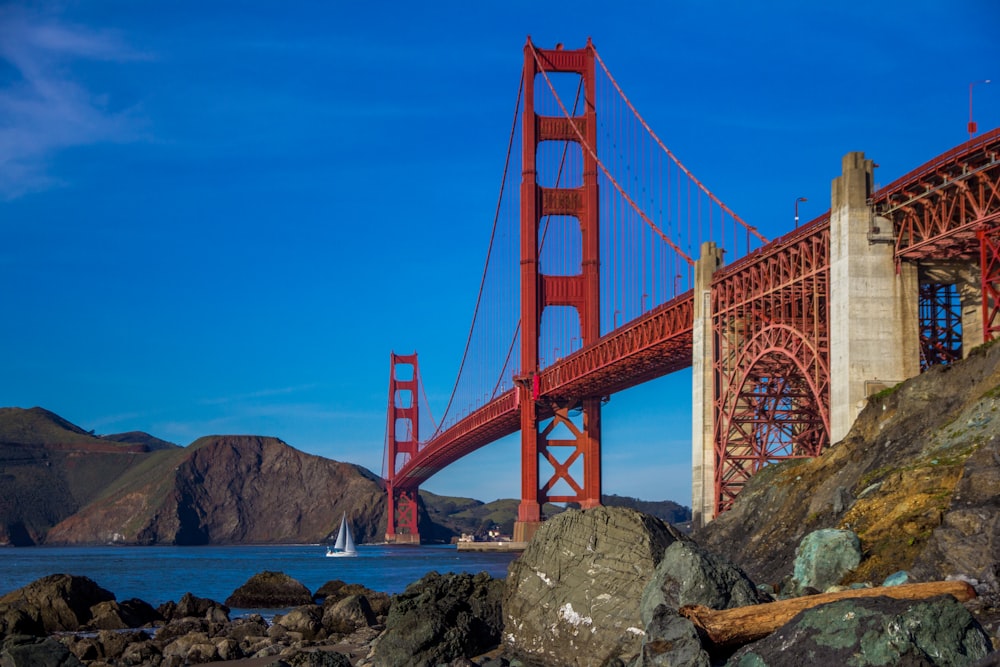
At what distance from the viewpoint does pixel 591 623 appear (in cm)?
1502

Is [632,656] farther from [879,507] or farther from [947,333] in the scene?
[947,333]

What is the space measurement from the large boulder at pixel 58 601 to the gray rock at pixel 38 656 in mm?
9229

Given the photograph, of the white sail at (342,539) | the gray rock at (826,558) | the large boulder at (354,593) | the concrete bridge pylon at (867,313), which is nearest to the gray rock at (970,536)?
the gray rock at (826,558)

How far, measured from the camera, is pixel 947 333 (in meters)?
34.2

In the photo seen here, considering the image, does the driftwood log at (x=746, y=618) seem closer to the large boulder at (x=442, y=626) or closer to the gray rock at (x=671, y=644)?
the gray rock at (x=671, y=644)

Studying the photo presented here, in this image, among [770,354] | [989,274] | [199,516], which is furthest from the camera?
[199,516]

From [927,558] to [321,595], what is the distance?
83.9ft

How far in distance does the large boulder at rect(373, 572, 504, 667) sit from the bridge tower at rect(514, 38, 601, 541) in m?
49.8

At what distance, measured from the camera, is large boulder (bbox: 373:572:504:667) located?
1661cm

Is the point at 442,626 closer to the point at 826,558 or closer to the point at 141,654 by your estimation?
the point at 826,558

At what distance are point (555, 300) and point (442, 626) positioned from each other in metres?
55.5

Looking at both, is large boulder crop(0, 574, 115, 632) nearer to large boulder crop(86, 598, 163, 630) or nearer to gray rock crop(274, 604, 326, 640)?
large boulder crop(86, 598, 163, 630)

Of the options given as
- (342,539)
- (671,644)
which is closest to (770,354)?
(671,644)

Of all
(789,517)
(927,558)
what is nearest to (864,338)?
(789,517)
